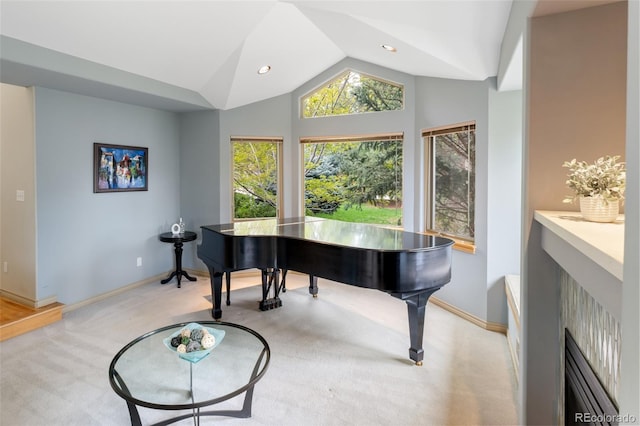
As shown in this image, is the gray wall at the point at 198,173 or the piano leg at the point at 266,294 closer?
the piano leg at the point at 266,294

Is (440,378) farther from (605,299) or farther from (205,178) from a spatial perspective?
(205,178)

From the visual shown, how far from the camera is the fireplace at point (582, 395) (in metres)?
1.15

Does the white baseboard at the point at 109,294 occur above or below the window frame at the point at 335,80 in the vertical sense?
below

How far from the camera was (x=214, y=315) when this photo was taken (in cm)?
368

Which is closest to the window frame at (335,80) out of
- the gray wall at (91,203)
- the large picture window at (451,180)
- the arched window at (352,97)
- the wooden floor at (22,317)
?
the arched window at (352,97)

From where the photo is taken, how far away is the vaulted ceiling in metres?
2.70

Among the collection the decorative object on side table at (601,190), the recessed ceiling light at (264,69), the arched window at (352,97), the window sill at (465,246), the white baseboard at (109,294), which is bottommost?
the white baseboard at (109,294)

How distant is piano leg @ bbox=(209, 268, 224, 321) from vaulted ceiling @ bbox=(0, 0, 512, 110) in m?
2.19

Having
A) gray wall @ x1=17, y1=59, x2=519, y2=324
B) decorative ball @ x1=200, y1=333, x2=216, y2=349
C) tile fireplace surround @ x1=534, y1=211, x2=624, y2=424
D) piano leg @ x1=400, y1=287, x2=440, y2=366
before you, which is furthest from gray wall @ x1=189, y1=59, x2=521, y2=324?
decorative ball @ x1=200, y1=333, x2=216, y2=349

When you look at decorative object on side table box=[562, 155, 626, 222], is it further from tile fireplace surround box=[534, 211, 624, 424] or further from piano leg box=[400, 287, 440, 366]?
piano leg box=[400, 287, 440, 366]

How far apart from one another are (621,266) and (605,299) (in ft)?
0.96

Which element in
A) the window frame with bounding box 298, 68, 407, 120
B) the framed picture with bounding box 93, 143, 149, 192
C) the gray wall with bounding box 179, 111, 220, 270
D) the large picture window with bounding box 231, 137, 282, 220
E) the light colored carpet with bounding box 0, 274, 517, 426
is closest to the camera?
the light colored carpet with bounding box 0, 274, 517, 426

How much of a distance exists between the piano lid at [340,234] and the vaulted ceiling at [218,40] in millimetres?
1625

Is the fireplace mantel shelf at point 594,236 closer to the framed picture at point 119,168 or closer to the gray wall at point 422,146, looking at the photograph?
the gray wall at point 422,146
